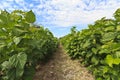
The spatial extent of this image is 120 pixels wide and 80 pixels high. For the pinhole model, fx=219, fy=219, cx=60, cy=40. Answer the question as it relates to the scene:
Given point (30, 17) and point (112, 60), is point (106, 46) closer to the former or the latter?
point (112, 60)

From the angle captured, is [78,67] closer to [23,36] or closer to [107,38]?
[107,38]

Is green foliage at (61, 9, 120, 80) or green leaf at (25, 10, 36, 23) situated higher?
green leaf at (25, 10, 36, 23)

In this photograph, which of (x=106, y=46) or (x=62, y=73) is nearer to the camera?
(x=106, y=46)

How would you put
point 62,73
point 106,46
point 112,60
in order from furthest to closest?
point 62,73
point 106,46
point 112,60

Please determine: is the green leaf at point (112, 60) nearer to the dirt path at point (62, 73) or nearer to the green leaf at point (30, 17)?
the green leaf at point (30, 17)

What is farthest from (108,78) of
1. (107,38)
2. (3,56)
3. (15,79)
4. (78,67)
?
(78,67)

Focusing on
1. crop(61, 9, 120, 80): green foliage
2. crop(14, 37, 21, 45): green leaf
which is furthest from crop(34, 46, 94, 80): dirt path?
crop(14, 37, 21, 45): green leaf

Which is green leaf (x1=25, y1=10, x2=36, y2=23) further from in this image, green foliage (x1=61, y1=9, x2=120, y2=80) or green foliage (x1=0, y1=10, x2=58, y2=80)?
green foliage (x1=61, y1=9, x2=120, y2=80)

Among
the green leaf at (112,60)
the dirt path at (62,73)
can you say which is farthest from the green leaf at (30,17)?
the dirt path at (62,73)

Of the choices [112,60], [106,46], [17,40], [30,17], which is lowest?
[112,60]

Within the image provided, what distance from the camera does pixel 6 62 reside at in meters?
2.76

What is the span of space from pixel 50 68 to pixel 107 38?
2.27 m

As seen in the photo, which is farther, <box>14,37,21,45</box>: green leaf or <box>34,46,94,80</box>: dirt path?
<box>34,46,94,80</box>: dirt path

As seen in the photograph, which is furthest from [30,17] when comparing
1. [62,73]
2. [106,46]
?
[62,73]
